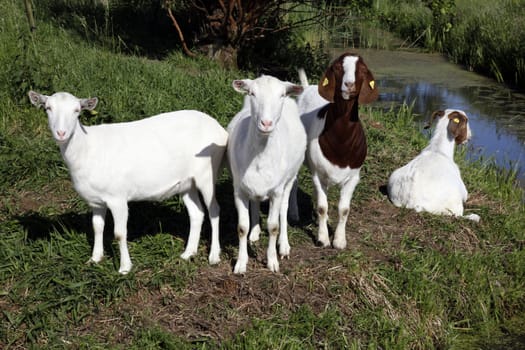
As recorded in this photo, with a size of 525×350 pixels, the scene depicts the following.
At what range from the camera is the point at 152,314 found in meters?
5.02

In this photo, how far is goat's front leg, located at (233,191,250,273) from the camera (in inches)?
216

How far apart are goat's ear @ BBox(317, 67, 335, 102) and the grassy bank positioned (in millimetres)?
1386

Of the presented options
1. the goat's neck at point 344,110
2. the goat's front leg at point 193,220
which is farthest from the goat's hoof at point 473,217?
the goat's front leg at point 193,220

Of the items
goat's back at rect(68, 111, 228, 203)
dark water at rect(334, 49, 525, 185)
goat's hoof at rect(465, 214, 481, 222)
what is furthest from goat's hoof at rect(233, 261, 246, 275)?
dark water at rect(334, 49, 525, 185)

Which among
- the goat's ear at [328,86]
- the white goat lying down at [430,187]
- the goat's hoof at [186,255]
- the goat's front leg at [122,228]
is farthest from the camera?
the white goat lying down at [430,187]

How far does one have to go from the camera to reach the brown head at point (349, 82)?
18.7ft

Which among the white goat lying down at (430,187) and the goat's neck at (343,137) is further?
the white goat lying down at (430,187)

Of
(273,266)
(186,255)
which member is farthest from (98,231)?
(273,266)

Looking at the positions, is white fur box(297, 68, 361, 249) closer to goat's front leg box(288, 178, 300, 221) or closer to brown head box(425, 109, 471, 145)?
goat's front leg box(288, 178, 300, 221)

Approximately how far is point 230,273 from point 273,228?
508 mm

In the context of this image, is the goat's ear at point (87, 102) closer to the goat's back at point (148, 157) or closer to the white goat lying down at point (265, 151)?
the goat's back at point (148, 157)

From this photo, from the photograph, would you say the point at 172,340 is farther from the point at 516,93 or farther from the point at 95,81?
the point at 516,93

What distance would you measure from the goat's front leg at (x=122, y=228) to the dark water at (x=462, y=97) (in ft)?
19.5

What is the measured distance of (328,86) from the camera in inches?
232
